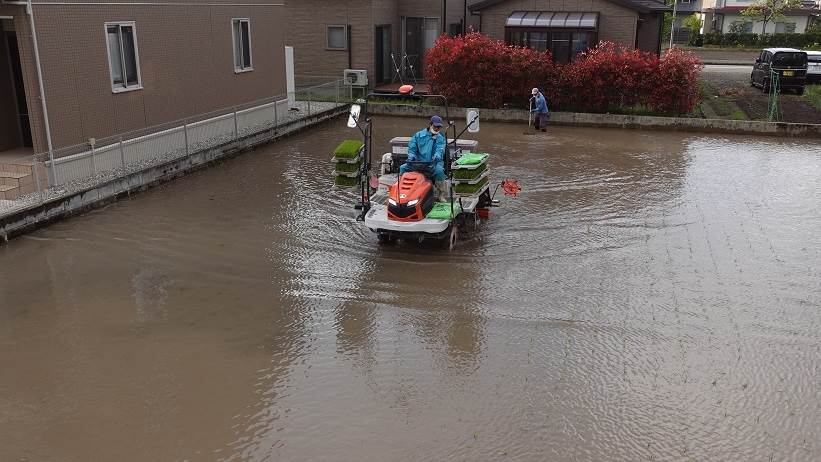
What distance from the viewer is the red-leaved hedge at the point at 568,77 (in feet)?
67.8

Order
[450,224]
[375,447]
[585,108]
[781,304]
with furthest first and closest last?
[585,108]
[450,224]
[781,304]
[375,447]

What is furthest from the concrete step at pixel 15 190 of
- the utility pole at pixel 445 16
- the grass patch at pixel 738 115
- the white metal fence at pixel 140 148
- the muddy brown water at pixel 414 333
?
the grass patch at pixel 738 115

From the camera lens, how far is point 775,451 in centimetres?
591

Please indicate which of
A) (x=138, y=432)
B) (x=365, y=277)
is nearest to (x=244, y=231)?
(x=365, y=277)

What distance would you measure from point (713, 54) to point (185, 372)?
45.3m

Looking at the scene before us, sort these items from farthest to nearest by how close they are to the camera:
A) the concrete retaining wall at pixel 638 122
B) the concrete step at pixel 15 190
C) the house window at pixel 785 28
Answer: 1. the house window at pixel 785 28
2. the concrete retaining wall at pixel 638 122
3. the concrete step at pixel 15 190

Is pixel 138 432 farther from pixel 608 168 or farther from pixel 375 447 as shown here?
pixel 608 168

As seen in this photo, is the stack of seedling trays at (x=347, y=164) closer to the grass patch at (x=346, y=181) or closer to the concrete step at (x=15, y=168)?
the grass patch at (x=346, y=181)

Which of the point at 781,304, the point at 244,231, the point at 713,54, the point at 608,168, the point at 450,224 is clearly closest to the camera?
the point at 781,304

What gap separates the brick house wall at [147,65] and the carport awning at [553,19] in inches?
325

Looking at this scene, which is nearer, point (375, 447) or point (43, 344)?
point (375, 447)

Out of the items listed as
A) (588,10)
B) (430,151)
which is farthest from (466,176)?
(588,10)

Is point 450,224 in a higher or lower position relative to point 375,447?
higher

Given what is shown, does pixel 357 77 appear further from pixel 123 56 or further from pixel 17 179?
pixel 17 179
